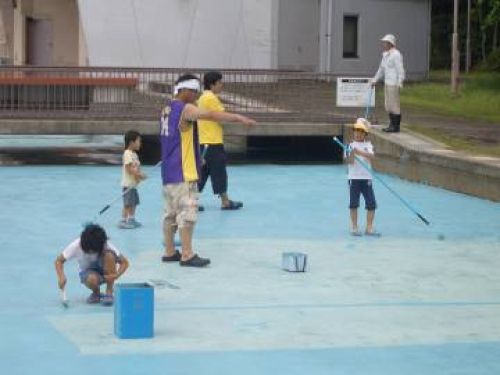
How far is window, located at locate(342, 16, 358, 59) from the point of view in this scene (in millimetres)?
45750

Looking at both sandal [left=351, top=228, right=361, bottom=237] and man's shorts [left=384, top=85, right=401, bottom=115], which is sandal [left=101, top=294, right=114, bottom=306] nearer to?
sandal [left=351, top=228, right=361, bottom=237]

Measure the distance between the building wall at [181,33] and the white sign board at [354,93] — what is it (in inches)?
596

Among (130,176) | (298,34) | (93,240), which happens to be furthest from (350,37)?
(93,240)

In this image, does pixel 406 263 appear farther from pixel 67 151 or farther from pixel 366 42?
pixel 366 42

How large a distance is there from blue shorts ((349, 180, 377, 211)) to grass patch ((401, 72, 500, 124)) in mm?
13797

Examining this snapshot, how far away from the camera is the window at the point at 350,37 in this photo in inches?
1801

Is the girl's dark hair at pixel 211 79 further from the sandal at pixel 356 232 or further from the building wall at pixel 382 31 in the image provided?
the building wall at pixel 382 31

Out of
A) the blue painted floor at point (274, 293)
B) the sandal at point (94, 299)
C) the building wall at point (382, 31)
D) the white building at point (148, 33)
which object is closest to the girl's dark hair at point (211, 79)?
the blue painted floor at point (274, 293)

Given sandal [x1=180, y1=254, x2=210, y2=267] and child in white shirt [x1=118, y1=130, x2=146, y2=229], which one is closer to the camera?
sandal [x1=180, y1=254, x2=210, y2=267]

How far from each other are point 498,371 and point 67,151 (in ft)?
61.4

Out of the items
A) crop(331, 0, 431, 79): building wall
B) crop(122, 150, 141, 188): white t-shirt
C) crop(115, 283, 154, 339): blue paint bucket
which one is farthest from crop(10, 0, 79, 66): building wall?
crop(115, 283, 154, 339): blue paint bucket

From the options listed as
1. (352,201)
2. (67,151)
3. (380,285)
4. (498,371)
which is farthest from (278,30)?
(498,371)

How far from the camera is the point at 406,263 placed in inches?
521

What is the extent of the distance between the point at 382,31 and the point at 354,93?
22803 mm
